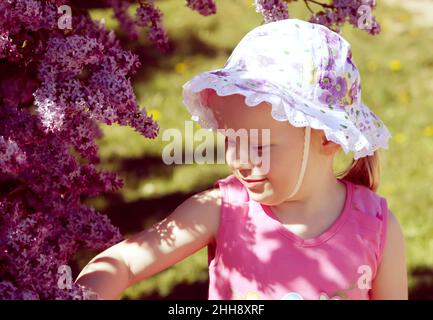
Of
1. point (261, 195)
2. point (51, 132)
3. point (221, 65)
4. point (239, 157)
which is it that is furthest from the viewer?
point (221, 65)

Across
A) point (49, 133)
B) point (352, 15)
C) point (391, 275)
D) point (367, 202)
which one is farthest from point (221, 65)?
point (49, 133)

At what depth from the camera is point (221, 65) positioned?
6.45m

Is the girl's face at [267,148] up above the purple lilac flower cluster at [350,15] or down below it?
below

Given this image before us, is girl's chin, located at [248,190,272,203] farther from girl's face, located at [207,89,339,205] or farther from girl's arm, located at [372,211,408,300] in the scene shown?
girl's arm, located at [372,211,408,300]

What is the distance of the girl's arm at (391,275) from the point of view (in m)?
2.73

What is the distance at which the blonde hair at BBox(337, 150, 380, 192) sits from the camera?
9.75 ft

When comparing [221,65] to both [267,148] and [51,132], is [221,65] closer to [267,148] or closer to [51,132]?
[267,148]

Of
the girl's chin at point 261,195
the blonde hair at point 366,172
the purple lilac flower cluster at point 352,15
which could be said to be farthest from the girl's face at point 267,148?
the purple lilac flower cluster at point 352,15

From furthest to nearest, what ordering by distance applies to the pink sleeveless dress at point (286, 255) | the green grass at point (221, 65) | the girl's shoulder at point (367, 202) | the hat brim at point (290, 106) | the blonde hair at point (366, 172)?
the green grass at point (221, 65) → the blonde hair at point (366, 172) → the girl's shoulder at point (367, 202) → the pink sleeveless dress at point (286, 255) → the hat brim at point (290, 106)

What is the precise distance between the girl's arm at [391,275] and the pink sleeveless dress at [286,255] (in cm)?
3

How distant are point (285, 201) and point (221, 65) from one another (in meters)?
3.88

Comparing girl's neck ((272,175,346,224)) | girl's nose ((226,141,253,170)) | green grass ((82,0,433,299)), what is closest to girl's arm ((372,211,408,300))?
girl's neck ((272,175,346,224))

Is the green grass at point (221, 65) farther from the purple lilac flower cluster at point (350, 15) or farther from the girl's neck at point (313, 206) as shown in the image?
the purple lilac flower cluster at point (350, 15)

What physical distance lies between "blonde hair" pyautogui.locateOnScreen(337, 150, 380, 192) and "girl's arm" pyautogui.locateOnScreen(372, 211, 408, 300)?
0.95ft
